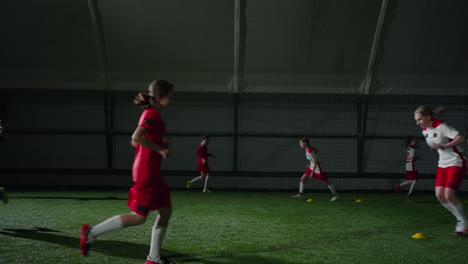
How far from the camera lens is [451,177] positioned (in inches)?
225

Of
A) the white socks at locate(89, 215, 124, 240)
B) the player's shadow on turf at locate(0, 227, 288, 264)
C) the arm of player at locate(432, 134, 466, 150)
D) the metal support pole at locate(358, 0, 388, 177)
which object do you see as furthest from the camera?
the metal support pole at locate(358, 0, 388, 177)

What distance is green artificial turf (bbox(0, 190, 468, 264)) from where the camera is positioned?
14.5ft

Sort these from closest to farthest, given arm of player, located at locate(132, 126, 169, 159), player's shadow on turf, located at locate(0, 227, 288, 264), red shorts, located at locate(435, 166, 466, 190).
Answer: arm of player, located at locate(132, 126, 169, 159)
player's shadow on turf, located at locate(0, 227, 288, 264)
red shorts, located at locate(435, 166, 466, 190)

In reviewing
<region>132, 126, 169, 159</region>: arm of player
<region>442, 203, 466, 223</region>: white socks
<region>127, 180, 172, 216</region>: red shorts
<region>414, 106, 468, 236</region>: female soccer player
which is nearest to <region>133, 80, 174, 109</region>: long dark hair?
<region>132, 126, 169, 159</region>: arm of player

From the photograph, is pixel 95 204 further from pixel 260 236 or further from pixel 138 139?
pixel 138 139

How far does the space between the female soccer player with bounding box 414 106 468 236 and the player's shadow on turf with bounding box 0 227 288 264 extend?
3014 mm

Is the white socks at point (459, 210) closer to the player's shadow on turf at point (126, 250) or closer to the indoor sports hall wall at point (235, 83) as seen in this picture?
the player's shadow on turf at point (126, 250)

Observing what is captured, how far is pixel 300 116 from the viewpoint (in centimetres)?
1532

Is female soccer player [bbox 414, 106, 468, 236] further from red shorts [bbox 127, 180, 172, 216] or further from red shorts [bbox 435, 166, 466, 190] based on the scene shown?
red shorts [bbox 127, 180, 172, 216]

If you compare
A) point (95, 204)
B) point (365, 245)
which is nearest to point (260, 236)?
point (365, 245)

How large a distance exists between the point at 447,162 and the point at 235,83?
9.60 meters

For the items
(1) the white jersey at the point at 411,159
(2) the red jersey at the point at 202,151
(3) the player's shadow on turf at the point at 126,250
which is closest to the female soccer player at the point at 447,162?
(3) the player's shadow on turf at the point at 126,250

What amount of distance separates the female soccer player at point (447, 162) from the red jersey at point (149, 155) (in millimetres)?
3838

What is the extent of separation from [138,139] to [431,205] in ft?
29.9
